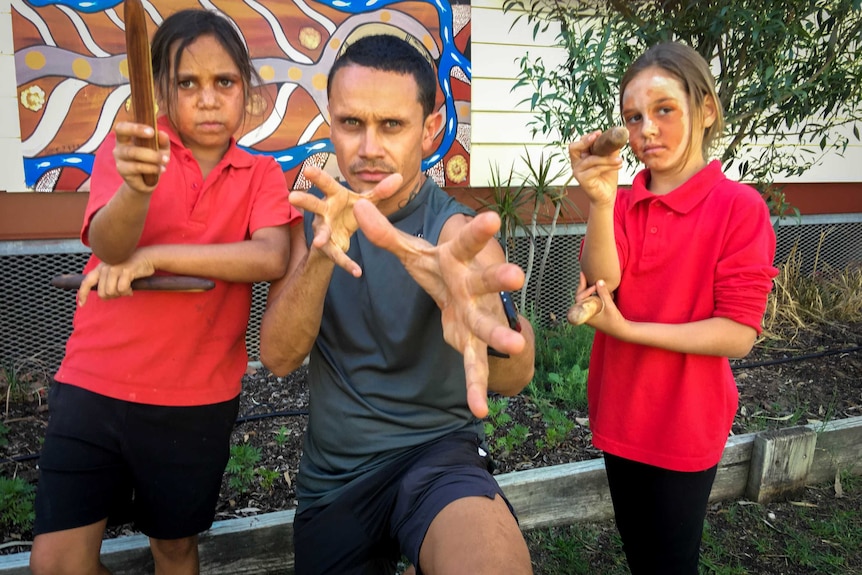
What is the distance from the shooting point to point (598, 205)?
165 centimetres

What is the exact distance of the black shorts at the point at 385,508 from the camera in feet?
5.02

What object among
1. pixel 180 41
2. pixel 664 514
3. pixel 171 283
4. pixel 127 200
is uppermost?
pixel 180 41

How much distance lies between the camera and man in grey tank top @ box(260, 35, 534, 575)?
1.58 m

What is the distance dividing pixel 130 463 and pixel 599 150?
4.94ft

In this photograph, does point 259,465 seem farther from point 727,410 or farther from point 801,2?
point 801,2

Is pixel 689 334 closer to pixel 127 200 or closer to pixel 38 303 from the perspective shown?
pixel 127 200

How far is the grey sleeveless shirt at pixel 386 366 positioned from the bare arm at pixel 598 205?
0.33 metres

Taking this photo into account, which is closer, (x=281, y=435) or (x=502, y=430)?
(x=281, y=435)

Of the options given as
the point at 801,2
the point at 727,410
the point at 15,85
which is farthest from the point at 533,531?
the point at 15,85

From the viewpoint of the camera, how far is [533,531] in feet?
9.14

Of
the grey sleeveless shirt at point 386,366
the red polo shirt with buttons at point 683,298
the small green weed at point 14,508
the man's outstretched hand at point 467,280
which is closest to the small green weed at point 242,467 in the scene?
the small green weed at point 14,508

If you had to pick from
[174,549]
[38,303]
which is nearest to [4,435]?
[38,303]

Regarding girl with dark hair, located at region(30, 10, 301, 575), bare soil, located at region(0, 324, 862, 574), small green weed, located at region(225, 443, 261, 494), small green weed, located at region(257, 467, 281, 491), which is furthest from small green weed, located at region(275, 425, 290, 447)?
girl with dark hair, located at region(30, 10, 301, 575)

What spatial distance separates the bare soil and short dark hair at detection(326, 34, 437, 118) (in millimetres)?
1887
